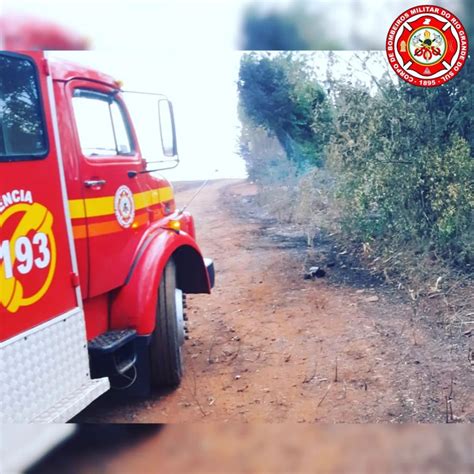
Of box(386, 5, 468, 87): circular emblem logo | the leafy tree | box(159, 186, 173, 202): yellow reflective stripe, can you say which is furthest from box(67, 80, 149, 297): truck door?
box(386, 5, 468, 87): circular emblem logo

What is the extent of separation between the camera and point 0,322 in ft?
7.17

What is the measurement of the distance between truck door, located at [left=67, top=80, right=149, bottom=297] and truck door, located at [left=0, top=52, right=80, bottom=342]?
6.4 inches

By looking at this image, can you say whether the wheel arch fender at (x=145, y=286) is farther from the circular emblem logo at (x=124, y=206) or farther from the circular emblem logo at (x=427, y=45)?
the circular emblem logo at (x=427, y=45)

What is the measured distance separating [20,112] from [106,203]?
62cm

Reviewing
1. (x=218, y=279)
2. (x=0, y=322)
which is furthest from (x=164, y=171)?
(x=0, y=322)

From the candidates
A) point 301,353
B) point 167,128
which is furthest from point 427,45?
point 301,353

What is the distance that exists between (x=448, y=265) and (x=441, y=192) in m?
0.35

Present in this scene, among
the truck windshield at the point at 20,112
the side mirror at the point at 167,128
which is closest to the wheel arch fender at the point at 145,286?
the side mirror at the point at 167,128

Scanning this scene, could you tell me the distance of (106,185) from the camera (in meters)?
2.87

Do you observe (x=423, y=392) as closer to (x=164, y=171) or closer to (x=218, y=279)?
(x=218, y=279)

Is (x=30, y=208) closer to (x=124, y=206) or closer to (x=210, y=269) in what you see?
(x=124, y=206)

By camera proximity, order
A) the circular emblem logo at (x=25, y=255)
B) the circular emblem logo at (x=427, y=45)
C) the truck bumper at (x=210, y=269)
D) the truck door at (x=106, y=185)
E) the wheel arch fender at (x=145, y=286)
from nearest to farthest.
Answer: the circular emblem logo at (x=25, y=255) < the circular emblem logo at (x=427, y=45) < the truck door at (x=106, y=185) < the wheel arch fender at (x=145, y=286) < the truck bumper at (x=210, y=269)

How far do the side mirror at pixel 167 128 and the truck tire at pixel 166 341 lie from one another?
643mm

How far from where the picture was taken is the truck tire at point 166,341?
299 centimetres
